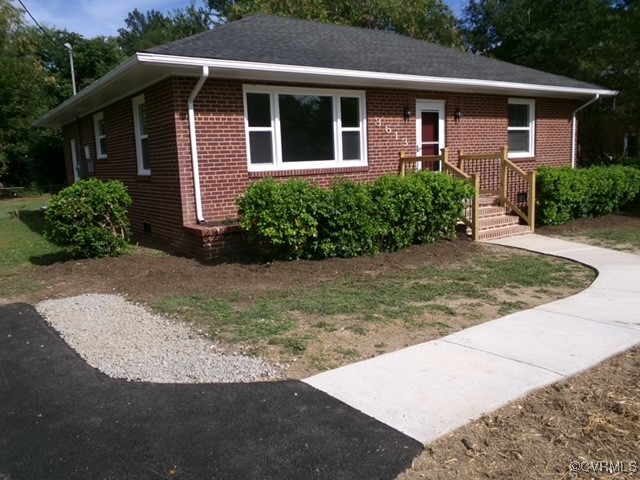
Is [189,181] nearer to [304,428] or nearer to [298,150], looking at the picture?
[298,150]

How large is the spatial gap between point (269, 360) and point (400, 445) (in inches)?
63.6

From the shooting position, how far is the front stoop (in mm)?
10289

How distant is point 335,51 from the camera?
36.2 feet

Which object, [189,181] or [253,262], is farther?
[189,181]

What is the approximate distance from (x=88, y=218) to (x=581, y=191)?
9895 millimetres

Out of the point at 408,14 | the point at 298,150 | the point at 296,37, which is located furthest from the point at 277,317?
the point at 408,14

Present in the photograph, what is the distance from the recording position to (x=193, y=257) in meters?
8.87

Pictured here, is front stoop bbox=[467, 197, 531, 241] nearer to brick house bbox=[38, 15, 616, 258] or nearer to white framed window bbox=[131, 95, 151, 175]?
brick house bbox=[38, 15, 616, 258]

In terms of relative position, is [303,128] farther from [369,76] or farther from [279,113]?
[369,76]

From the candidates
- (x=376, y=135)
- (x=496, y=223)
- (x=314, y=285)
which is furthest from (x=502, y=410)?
(x=376, y=135)

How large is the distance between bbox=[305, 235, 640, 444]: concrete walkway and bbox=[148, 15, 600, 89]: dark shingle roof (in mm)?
5983

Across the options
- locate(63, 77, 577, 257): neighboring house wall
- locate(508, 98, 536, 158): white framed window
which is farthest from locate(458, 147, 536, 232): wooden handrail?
locate(508, 98, 536, 158): white framed window

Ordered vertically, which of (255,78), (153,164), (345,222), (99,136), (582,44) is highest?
(582,44)

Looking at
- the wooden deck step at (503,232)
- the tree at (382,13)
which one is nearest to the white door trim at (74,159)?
the tree at (382,13)
